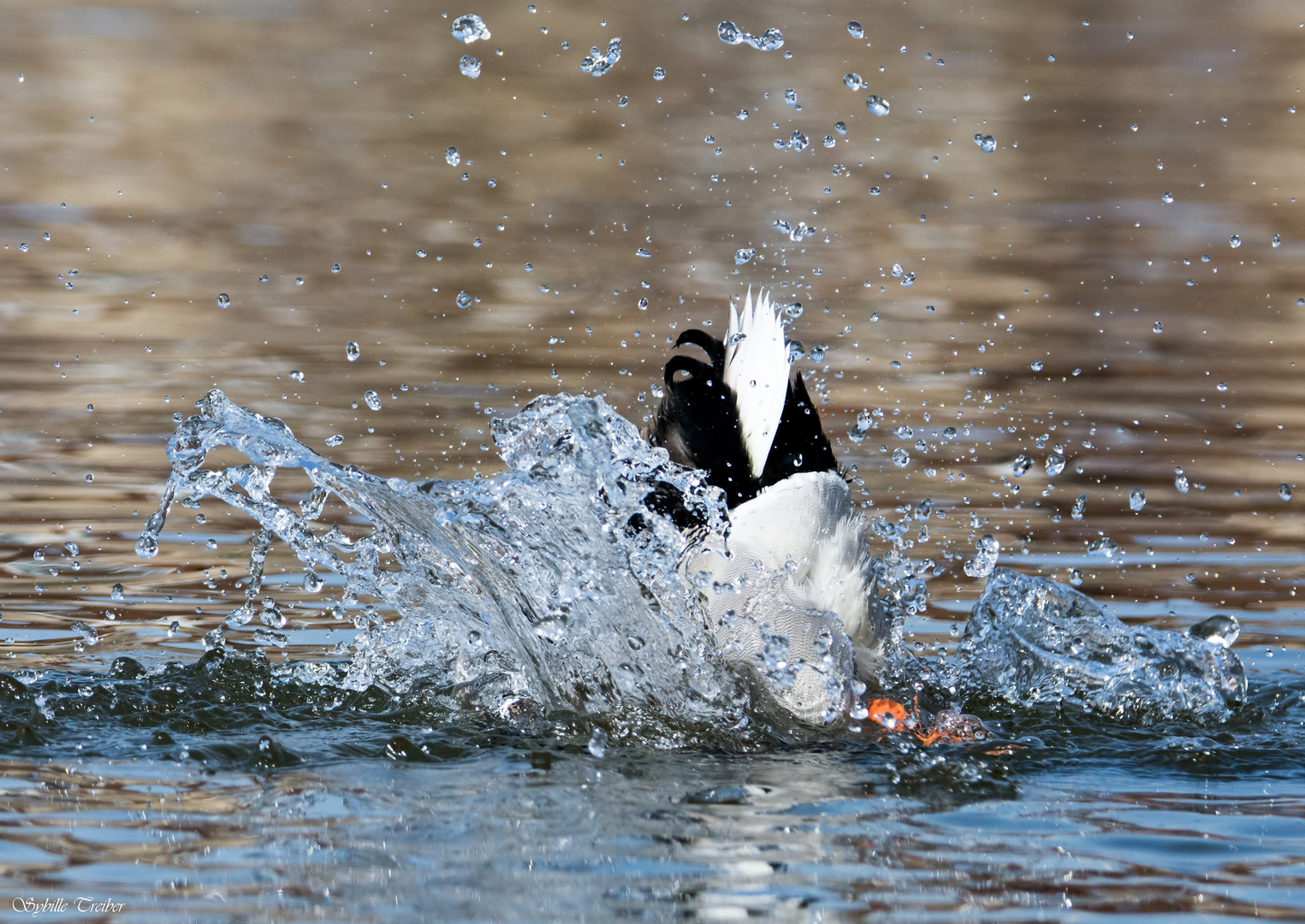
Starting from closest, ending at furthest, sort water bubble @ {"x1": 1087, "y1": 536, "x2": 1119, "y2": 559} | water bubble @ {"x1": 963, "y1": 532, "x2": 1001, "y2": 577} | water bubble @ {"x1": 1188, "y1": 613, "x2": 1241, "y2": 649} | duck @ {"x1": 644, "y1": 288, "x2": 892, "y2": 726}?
1. duck @ {"x1": 644, "y1": 288, "x2": 892, "y2": 726}
2. water bubble @ {"x1": 1188, "y1": 613, "x2": 1241, "y2": 649}
3. water bubble @ {"x1": 963, "y1": 532, "x2": 1001, "y2": 577}
4. water bubble @ {"x1": 1087, "y1": 536, "x2": 1119, "y2": 559}

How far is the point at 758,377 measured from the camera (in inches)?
212

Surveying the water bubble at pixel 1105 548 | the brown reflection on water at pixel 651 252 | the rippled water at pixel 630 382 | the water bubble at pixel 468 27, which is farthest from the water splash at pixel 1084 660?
the water bubble at pixel 468 27

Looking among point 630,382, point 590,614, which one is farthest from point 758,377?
point 630,382

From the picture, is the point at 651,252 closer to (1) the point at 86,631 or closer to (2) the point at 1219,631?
(1) the point at 86,631

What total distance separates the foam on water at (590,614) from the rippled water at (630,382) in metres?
0.12

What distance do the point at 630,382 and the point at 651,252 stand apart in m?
3.08

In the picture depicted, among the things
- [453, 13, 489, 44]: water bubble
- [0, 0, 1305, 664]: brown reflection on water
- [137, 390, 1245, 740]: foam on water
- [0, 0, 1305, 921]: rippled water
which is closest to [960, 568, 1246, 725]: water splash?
[137, 390, 1245, 740]: foam on water

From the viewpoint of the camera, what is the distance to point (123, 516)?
654 cm

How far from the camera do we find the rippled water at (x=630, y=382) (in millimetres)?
3578

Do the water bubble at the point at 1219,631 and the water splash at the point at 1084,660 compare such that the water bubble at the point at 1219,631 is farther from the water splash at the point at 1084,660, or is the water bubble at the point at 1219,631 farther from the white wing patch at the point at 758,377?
the white wing patch at the point at 758,377

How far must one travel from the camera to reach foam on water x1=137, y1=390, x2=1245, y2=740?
4727mm

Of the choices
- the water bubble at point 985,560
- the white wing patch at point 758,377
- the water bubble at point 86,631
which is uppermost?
the white wing patch at point 758,377

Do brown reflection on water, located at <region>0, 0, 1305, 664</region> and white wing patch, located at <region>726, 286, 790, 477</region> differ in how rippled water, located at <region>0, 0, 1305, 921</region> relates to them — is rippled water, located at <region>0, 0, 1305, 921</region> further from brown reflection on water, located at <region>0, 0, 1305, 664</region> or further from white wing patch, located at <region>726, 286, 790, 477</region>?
white wing patch, located at <region>726, 286, 790, 477</region>

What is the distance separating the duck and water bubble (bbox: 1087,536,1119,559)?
1.44m
